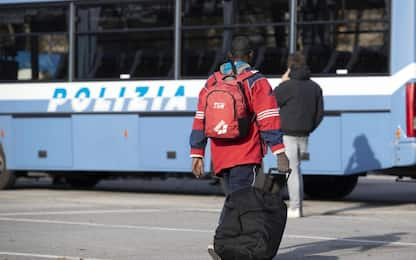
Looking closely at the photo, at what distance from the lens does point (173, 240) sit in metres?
10.7

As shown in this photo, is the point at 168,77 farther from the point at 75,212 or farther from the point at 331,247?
the point at 331,247

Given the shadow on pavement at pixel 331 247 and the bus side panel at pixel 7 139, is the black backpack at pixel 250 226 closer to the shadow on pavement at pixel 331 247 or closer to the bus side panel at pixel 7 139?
the shadow on pavement at pixel 331 247

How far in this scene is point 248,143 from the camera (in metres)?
8.44

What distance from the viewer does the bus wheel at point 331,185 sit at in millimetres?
17281

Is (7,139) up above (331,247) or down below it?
above

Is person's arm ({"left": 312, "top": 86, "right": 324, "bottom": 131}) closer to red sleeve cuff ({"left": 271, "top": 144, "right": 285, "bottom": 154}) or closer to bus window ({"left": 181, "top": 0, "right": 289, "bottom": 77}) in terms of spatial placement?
bus window ({"left": 181, "top": 0, "right": 289, "bottom": 77})

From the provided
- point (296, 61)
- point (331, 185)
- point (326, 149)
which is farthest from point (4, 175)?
point (296, 61)

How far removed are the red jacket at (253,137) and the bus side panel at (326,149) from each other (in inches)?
288

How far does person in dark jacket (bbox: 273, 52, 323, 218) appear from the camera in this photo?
1341cm

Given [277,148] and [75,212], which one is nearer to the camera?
[277,148]

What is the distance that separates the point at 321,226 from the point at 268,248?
4354 millimetres

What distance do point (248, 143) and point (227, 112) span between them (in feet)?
0.99

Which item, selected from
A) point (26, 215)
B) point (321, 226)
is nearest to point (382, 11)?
point (321, 226)

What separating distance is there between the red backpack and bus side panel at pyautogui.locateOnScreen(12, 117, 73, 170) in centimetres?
985
